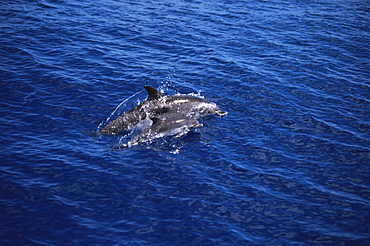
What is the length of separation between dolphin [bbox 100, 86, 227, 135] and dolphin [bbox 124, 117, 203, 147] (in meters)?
0.67

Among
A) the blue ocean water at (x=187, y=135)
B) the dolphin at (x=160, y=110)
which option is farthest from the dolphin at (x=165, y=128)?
the dolphin at (x=160, y=110)

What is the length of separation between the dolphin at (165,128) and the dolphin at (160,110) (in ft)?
2.21

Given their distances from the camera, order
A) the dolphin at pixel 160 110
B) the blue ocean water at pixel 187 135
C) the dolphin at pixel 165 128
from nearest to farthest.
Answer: the blue ocean water at pixel 187 135
the dolphin at pixel 165 128
the dolphin at pixel 160 110

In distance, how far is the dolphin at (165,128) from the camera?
15359 mm

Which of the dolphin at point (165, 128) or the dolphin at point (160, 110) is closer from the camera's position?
the dolphin at point (165, 128)

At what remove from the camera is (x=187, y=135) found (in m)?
16.0

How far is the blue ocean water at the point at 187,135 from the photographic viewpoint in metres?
11.2

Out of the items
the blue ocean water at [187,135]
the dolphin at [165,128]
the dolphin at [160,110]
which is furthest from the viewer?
the dolphin at [160,110]

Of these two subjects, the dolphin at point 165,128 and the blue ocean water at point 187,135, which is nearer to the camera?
the blue ocean water at point 187,135

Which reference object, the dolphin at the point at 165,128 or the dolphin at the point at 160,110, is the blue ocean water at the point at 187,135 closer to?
the dolphin at the point at 165,128

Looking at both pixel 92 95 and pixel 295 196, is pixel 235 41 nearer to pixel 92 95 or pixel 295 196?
pixel 92 95

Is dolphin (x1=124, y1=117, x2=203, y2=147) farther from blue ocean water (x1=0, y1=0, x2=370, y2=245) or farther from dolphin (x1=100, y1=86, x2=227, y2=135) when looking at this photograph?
dolphin (x1=100, y1=86, x2=227, y2=135)

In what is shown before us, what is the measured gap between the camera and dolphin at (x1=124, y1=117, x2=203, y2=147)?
15.4 metres

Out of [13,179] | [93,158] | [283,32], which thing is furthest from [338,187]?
[283,32]
